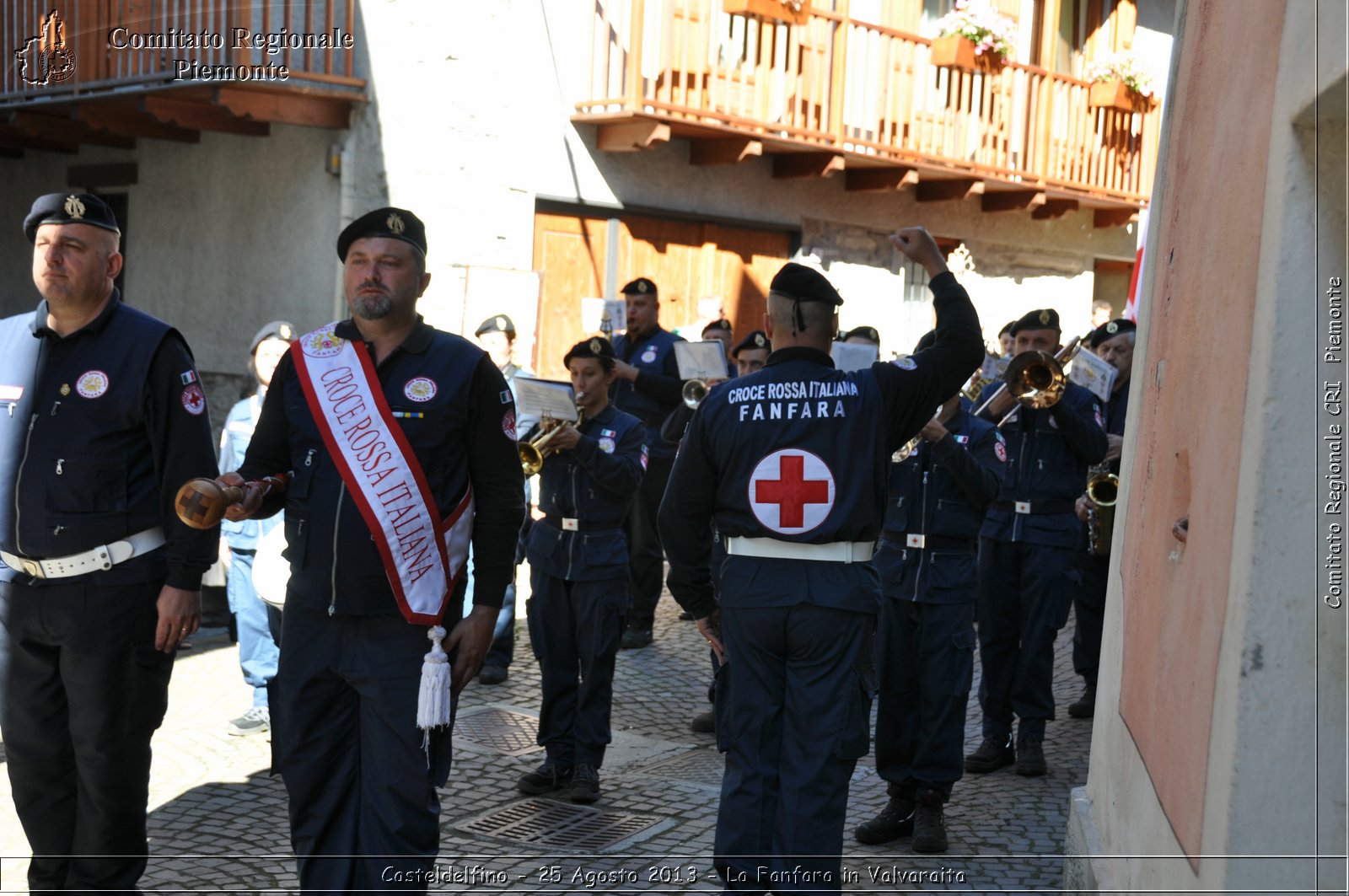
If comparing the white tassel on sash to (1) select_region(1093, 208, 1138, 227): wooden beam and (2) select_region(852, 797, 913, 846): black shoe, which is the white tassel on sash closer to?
(2) select_region(852, 797, 913, 846): black shoe

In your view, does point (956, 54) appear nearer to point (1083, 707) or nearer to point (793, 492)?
point (1083, 707)

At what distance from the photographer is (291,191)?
42.5ft

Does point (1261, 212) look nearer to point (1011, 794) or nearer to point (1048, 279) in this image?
point (1011, 794)

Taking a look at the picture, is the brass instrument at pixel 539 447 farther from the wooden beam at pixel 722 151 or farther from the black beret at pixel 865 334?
the wooden beam at pixel 722 151

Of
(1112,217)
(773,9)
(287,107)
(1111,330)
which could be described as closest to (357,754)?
(1111,330)

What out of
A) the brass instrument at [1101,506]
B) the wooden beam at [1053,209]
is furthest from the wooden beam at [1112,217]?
the brass instrument at [1101,506]

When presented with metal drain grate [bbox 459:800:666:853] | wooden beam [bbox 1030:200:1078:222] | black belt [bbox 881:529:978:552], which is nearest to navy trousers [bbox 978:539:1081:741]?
black belt [bbox 881:529:978:552]

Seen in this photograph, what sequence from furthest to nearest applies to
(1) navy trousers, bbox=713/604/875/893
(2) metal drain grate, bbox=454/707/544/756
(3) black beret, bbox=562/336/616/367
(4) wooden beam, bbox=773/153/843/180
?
1. (4) wooden beam, bbox=773/153/843/180
2. (2) metal drain grate, bbox=454/707/544/756
3. (3) black beret, bbox=562/336/616/367
4. (1) navy trousers, bbox=713/604/875/893

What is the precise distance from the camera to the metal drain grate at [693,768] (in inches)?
271

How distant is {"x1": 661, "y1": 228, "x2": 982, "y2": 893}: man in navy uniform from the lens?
15.2ft

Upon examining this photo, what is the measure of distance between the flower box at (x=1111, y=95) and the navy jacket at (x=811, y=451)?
539 inches

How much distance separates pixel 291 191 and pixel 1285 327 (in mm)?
→ 11348

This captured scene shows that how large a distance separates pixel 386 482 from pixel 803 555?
1356mm

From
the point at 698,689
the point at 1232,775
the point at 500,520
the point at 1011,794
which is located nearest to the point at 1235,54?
the point at 1232,775
